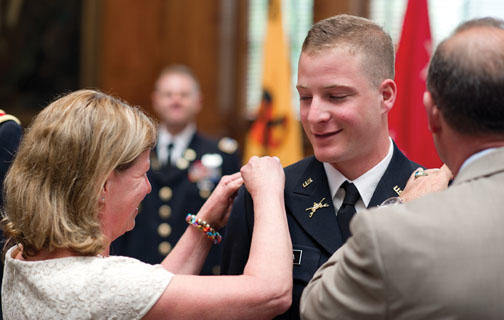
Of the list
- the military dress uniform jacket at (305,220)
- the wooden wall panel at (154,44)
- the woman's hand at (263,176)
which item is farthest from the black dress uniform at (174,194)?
the woman's hand at (263,176)

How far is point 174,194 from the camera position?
4543mm

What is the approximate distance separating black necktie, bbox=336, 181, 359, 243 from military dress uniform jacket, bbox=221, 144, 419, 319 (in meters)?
0.02

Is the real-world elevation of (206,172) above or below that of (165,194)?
above

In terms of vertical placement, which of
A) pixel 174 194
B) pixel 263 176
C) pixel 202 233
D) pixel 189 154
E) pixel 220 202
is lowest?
pixel 174 194

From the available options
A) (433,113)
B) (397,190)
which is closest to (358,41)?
(397,190)

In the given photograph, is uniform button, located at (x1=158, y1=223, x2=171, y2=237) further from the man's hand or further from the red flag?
the man's hand

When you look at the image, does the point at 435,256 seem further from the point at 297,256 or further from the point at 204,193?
the point at 204,193

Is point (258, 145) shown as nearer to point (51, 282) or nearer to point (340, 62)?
point (340, 62)

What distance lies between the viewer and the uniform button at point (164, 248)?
14.3ft

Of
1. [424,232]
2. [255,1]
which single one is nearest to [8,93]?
[255,1]

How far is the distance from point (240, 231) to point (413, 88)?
2.95 meters

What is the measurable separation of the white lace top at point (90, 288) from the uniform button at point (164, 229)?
8.82ft

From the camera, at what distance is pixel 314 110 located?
1956 mm

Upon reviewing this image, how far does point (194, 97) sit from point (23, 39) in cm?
265
